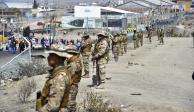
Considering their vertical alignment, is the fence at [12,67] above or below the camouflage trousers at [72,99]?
below

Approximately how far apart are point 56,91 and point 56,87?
0.04m

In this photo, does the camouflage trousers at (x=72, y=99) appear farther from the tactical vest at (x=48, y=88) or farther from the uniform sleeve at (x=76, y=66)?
the uniform sleeve at (x=76, y=66)

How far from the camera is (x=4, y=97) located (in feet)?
51.0

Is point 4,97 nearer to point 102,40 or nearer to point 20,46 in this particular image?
point 102,40

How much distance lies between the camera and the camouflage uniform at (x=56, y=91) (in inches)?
220

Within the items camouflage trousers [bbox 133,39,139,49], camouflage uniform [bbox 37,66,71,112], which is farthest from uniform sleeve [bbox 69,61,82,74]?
camouflage trousers [bbox 133,39,139,49]

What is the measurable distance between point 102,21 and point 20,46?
74.1ft

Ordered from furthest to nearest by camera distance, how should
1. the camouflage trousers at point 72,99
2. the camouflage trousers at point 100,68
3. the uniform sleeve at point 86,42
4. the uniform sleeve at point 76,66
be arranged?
1. the uniform sleeve at point 86,42
2. the camouflage trousers at point 100,68
3. the uniform sleeve at point 76,66
4. the camouflage trousers at point 72,99

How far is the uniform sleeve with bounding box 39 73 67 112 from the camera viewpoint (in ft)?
18.3

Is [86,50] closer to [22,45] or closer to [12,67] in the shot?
[12,67]

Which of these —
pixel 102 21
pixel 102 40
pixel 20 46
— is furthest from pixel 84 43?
pixel 102 21

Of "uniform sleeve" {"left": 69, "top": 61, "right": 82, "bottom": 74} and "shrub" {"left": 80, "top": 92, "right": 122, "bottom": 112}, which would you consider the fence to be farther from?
"uniform sleeve" {"left": 69, "top": 61, "right": 82, "bottom": 74}

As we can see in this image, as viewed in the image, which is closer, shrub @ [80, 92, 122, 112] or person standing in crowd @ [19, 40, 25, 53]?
shrub @ [80, 92, 122, 112]

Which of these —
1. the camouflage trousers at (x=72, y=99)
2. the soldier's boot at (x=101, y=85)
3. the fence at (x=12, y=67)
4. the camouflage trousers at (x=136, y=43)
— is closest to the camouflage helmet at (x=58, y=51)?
the camouflage trousers at (x=72, y=99)
